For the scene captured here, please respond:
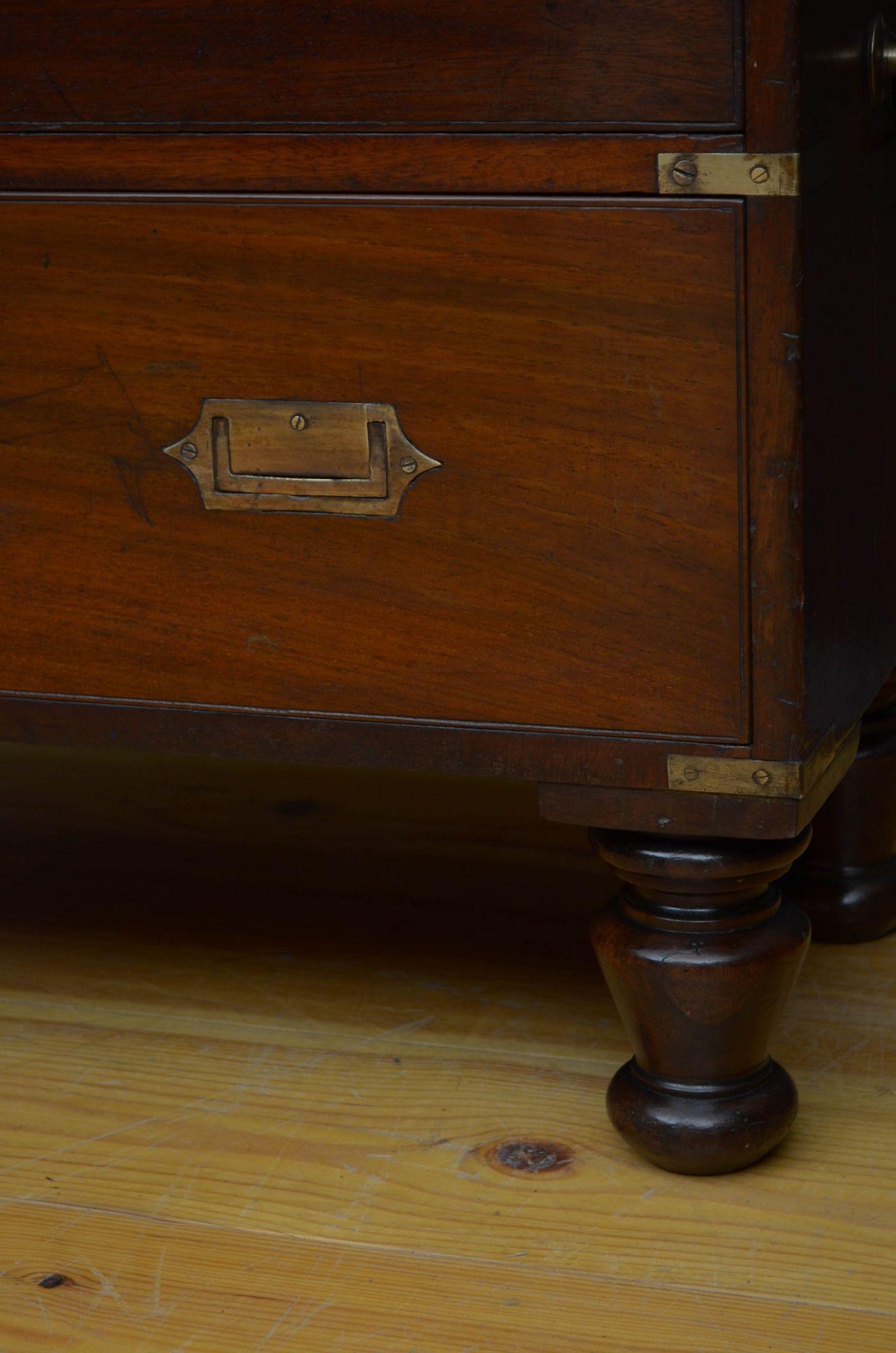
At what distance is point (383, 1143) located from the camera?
1.05 metres

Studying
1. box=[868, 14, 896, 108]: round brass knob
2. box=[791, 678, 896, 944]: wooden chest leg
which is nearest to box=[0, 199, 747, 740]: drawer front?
box=[868, 14, 896, 108]: round brass knob

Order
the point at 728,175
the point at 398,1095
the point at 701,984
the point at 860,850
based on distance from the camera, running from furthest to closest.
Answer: the point at 860,850 < the point at 398,1095 < the point at 701,984 < the point at 728,175

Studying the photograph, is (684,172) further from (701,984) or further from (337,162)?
(701,984)

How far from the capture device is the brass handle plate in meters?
0.95

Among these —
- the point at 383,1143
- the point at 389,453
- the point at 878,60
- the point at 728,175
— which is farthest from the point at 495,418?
the point at 383,1143

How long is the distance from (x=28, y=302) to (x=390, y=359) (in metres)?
0.20

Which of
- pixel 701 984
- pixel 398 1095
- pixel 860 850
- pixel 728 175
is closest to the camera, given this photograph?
pixel 728 175

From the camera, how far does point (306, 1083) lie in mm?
1114

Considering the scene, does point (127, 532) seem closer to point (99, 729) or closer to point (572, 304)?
point (99, 729)

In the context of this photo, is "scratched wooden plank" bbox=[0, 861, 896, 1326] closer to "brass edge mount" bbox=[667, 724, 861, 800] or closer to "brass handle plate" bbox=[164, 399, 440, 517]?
"brass edge mount" bbox=[667, 724, 861, 800]

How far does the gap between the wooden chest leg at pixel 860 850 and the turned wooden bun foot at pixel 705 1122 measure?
28cm

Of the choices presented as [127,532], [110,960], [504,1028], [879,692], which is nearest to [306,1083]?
[504,1028]

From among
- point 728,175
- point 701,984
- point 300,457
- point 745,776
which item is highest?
point 728,175

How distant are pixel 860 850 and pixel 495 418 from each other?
19.2 inches
